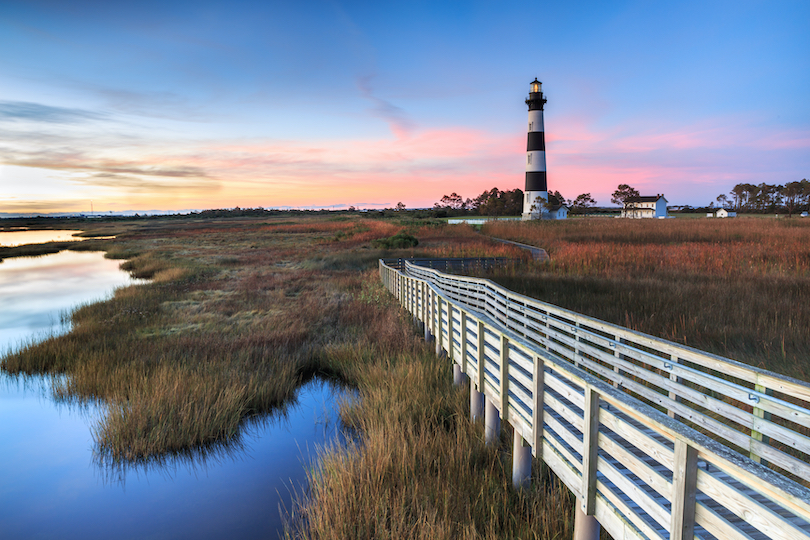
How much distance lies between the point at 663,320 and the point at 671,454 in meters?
8.78

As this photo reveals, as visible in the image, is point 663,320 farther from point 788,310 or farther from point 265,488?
point 265,488

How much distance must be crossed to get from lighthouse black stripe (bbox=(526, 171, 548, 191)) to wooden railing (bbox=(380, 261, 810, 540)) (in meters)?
49.7

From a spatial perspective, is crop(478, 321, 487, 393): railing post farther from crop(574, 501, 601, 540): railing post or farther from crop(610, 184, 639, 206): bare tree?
crop(610, 184, 639, 206): bare tree

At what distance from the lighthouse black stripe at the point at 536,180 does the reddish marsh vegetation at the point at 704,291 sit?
97.5ft

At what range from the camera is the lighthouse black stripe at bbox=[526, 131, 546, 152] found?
52.5 m

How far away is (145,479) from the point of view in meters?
6.63

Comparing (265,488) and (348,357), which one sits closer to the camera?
(265,488)

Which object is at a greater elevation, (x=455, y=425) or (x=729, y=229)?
(x=729, y=229)

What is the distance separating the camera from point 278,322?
14.0 meters

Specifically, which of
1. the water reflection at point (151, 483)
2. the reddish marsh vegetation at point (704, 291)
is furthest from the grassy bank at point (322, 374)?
the reddish marsh vegetation at point (704, 291)

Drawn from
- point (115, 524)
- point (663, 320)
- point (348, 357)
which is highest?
point (663, 320)

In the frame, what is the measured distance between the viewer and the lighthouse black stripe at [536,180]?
5300 centimetres

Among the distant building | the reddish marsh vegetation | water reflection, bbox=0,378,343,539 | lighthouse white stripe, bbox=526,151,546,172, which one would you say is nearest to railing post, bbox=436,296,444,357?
water reflection, bbox=0,378,343,539

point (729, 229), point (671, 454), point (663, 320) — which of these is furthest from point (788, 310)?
point (729, 229)
